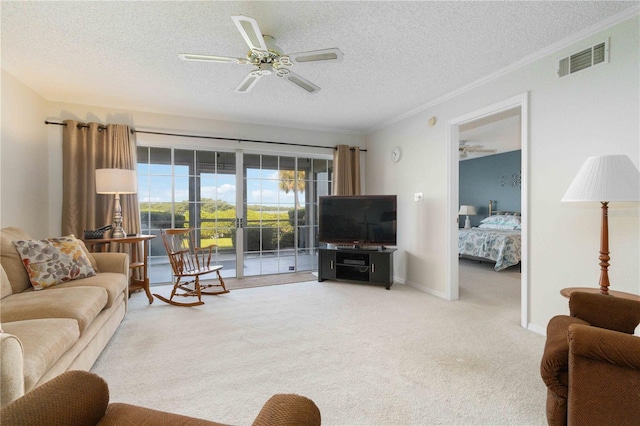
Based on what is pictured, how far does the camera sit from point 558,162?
253 centimetres

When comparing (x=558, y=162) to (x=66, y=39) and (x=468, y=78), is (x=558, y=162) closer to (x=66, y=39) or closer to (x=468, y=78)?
(x=468, y=78)

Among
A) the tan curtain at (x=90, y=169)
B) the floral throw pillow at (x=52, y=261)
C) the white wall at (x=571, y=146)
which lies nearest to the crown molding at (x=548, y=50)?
the white wall at (x=571, y=146)

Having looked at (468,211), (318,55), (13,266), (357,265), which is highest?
(318,55)

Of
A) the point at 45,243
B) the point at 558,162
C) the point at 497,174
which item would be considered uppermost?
the point at 497,174

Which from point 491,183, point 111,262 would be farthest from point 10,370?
point 491,183

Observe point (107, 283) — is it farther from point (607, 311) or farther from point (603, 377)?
point (607, 311)

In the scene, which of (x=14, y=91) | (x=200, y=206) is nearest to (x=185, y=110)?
(x=200, y=206)

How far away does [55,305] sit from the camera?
1.83 m

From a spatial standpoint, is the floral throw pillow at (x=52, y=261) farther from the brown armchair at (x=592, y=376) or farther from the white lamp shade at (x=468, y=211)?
the white lamp shade at (x=468, y=211)

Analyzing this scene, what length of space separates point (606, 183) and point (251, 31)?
2.36 m

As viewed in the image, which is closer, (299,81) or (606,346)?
(606,346)

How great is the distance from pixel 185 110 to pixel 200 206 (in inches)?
54.2

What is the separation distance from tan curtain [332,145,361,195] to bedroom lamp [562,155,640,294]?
336cm

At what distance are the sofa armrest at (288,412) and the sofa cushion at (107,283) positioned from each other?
6.90 feet
